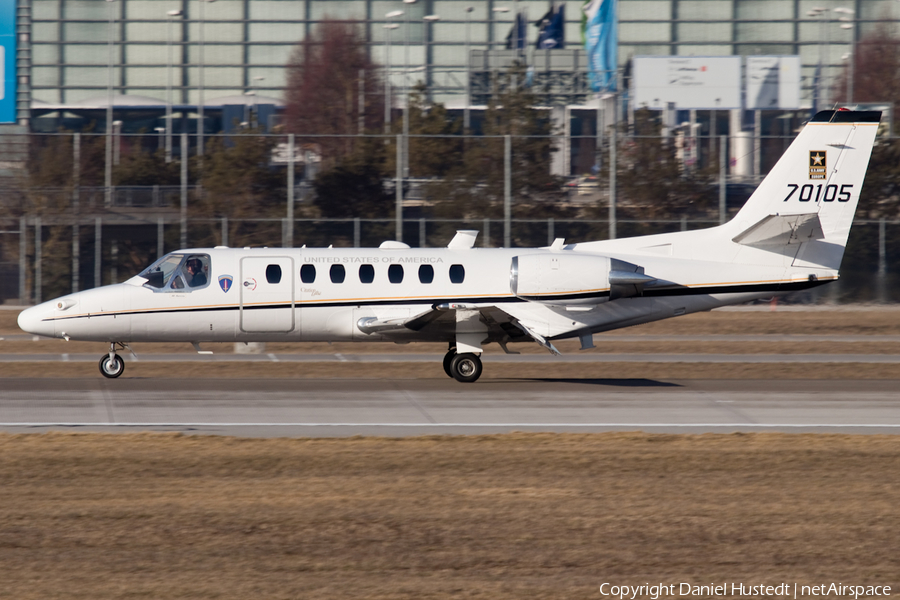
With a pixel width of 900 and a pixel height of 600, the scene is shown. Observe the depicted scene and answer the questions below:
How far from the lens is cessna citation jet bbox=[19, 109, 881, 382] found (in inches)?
787

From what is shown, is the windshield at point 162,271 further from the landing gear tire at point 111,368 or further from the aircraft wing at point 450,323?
the aircraft wing at point 450,323

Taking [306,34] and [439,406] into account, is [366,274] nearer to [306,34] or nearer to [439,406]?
[439,406]

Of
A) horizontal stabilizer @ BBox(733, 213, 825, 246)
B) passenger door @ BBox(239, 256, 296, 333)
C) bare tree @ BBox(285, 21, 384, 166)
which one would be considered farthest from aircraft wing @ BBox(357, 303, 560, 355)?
bare tree @ BBox(285, 21, 384, 166)

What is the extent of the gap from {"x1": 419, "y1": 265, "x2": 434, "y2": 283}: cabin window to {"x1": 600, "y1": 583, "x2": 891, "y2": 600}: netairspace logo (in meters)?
12.9

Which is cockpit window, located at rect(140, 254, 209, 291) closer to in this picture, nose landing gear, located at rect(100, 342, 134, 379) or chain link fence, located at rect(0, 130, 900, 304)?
nose landing gear, located at rect(100, 342, 134, 379)

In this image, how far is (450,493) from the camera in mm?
10648

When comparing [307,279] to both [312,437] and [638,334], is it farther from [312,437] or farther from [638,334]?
[638,334]

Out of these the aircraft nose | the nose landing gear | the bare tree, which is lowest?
the nose landing gear

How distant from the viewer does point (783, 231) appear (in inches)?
797

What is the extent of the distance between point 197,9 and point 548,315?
71.0m

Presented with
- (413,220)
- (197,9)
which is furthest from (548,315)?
(197,9)

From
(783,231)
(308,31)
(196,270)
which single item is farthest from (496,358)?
(308,31)

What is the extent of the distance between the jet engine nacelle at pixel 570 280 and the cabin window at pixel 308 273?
377cm

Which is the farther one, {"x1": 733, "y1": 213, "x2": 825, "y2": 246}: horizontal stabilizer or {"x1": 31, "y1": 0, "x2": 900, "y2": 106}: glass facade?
{"x1": 31, "y1": 0, "x2": 900, "y2": 106}: glass facade
